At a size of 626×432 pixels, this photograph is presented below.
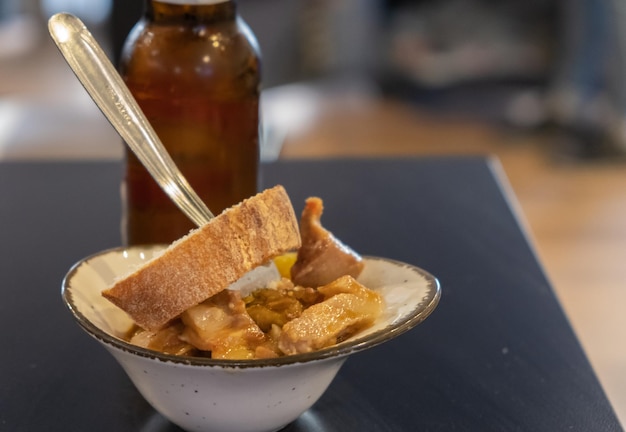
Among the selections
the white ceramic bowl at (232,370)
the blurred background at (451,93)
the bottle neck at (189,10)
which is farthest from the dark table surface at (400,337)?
the blurred background at (451,93)

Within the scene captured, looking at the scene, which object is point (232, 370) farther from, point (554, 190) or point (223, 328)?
point (554, 190)

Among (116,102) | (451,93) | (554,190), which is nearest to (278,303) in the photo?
(116,102)

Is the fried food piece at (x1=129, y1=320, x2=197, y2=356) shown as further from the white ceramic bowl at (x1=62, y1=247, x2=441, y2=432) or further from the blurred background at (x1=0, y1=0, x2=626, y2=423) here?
the blurred background at (x1=0, y1=0, x2=626, y2=423)

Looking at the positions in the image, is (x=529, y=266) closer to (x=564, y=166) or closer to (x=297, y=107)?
(x=564, y=166)

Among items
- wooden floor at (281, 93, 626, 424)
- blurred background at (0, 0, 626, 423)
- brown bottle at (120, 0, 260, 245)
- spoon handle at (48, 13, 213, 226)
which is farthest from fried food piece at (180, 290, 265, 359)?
blurred background at (0, 0, 626, 423)

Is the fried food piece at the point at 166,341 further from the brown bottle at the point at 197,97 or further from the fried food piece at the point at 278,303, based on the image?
the brown bottle at the point at 197,97

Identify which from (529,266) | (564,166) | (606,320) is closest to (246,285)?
(529,266)
